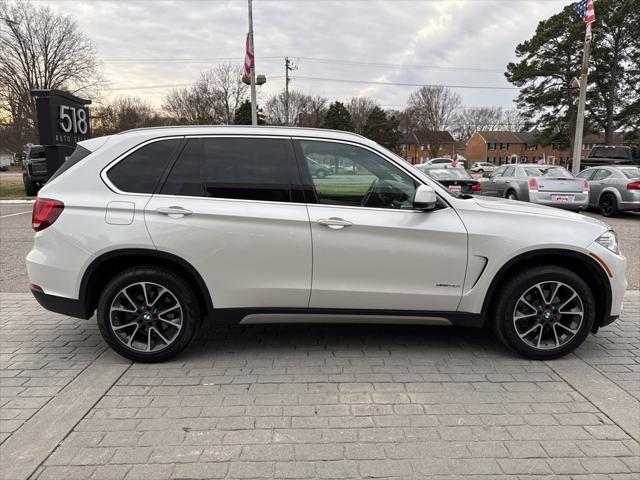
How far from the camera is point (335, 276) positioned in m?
3.59

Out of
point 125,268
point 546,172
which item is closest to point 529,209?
point 125,268

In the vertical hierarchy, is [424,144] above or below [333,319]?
above

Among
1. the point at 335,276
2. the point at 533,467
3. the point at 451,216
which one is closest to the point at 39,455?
the point at 335,276

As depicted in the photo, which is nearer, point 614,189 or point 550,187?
point 550,187

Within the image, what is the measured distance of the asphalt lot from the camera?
2.50 meters

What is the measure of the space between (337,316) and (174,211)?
5.14ft

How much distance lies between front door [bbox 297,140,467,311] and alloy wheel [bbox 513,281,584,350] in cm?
61

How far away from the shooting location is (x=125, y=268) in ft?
12.1

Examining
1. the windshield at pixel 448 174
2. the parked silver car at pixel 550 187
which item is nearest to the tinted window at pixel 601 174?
the parked silver car at pixel 550 187

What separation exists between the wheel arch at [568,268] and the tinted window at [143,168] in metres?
2.89

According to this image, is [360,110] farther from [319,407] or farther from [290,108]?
[319,407]

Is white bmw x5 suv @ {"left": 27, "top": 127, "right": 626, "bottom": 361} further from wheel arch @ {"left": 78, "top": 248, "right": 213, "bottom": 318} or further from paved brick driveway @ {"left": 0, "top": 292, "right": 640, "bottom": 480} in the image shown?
paved brick driveway @ {"left": 0, "top": 292, "right": 640, "bottom": 480}

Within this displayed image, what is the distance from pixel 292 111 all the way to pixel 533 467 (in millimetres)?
54484

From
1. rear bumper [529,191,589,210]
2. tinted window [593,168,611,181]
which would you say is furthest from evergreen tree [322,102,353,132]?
rear bumper [529,191,589,210]
